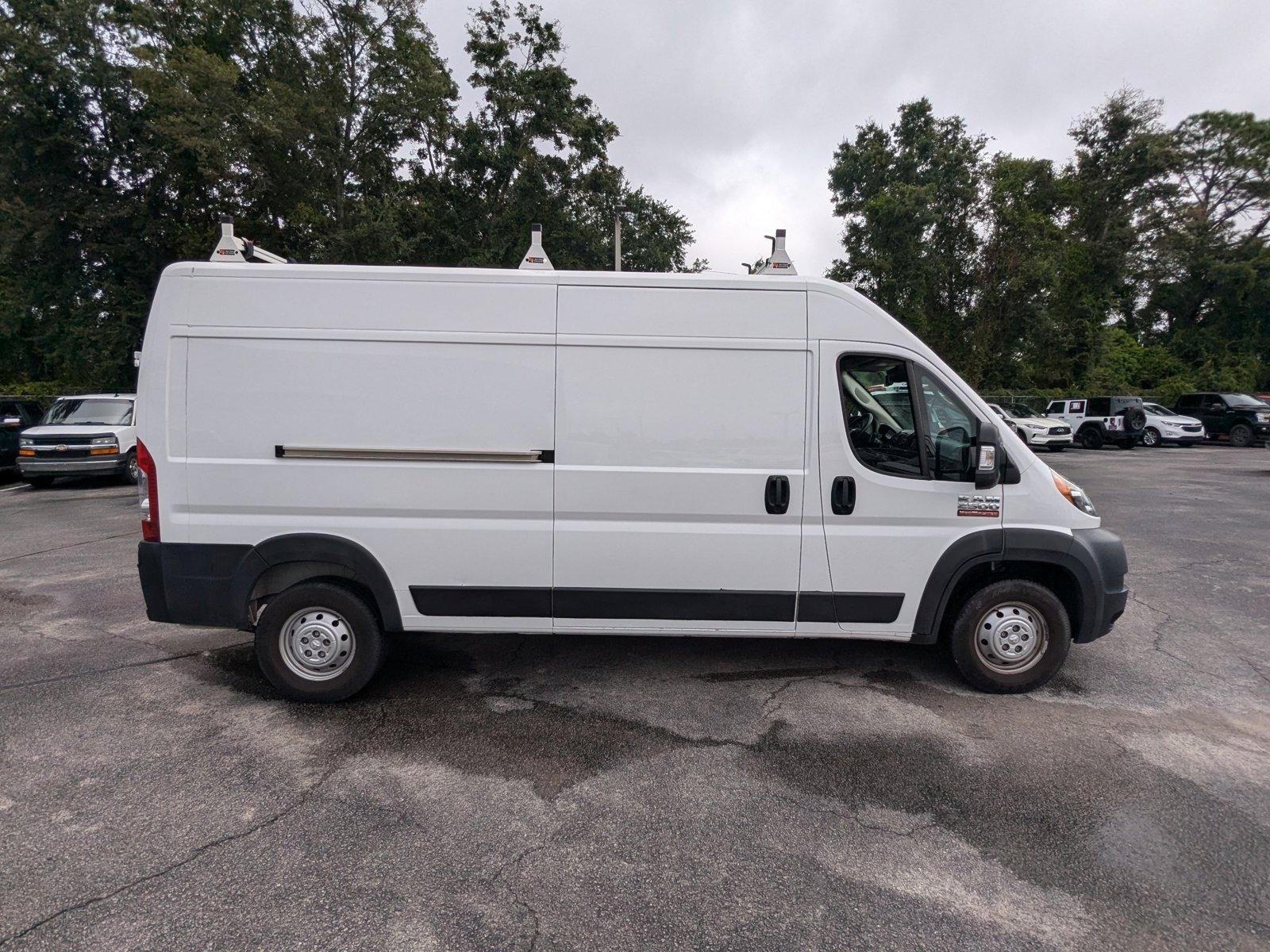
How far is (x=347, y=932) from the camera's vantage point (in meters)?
2.32

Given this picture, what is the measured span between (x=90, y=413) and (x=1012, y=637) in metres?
16.6

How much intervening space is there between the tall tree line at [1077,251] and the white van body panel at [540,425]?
27075mm

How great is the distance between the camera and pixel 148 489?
389cm

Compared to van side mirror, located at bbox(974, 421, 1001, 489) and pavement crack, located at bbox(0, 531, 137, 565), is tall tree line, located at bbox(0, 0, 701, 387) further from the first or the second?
van side mirror, located at bbox(974, 421, 1001, 489)

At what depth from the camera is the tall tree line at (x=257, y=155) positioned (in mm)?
18969

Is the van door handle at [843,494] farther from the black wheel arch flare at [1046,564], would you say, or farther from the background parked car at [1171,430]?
the background parked car at [1171,430]

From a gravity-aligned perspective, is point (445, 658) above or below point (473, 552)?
below

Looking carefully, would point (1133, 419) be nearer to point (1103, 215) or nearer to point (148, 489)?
point (1103, 215)

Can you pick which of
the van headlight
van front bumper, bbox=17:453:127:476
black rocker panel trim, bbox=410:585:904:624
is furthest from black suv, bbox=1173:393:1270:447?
van front bumper, bbox=17:453:127:476

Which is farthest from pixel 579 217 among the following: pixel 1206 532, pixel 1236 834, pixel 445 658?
pixel 1236 834

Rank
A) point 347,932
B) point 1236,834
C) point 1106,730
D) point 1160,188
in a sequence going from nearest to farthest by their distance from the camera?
point 347,932 → point 1236,834 → point 1106,730 → point 1160,188

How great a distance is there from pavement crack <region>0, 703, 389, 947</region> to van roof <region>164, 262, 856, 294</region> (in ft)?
8.45

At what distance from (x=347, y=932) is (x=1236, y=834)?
139 inches

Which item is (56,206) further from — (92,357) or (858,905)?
(858,905)
